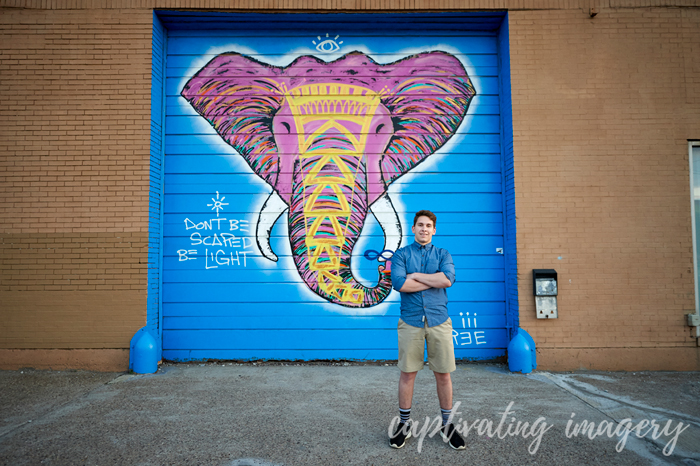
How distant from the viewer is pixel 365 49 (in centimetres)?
557

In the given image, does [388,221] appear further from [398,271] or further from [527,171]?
[398,271]

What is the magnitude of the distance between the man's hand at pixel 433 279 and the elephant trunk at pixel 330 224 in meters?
2.36

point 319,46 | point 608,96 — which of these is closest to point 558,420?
point 608,96

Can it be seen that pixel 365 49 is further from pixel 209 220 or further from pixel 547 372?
pixel 547 372

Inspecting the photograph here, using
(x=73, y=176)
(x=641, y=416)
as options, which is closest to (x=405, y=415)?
(x=641, y=416)

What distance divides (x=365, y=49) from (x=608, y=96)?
11.0 ft

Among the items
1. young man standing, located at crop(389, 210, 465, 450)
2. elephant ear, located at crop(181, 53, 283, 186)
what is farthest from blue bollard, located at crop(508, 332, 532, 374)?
elephant ear, located at crop(181, 53, 283, 186)

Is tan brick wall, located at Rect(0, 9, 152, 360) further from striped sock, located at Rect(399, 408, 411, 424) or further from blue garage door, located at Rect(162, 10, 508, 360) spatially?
striped sock, located at Rect(399, 408, 411, 424)

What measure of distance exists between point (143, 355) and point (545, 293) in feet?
16.6

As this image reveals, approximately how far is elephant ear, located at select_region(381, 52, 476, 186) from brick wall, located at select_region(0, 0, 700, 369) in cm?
68

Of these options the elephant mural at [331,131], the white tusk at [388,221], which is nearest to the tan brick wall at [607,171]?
the elephant mural at [331,131]

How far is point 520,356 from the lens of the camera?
186 inches

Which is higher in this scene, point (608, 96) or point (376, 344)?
point (608, 96)

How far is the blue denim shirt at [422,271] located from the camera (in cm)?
291
